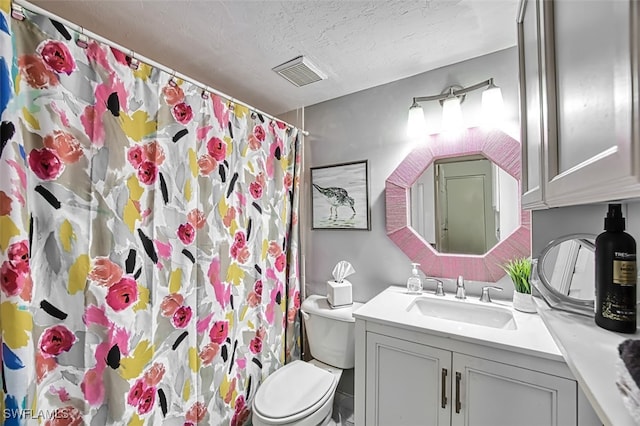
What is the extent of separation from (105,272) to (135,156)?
1.63 feet

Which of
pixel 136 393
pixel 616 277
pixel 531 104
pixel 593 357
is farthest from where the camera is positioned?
pixel 136 393

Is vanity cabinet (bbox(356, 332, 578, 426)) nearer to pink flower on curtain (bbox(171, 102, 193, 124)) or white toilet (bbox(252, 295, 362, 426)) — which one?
white toilet (bbox(252, 295, 362, 426))

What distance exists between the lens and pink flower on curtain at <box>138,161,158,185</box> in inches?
47.7

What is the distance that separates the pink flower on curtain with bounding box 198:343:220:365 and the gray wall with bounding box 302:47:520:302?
2.66ft

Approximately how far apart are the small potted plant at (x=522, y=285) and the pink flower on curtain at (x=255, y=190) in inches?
57.1

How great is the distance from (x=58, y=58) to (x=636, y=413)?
5.70 feet

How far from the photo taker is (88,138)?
3.49ft

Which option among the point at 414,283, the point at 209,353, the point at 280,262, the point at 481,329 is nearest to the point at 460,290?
the point at 414,283

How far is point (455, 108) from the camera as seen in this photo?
4.95 feet

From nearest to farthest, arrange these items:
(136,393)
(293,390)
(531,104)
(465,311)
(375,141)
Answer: (531,104)
(136,393)
(465,311)
(293,390)
(375,141)

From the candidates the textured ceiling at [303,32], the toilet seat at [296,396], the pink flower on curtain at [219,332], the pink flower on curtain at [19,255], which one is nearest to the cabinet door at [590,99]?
the textured ceiling at [303,32]

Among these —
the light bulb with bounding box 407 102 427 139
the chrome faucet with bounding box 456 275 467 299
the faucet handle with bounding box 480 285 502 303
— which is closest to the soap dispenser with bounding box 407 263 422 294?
the chrome faucet with bounding box 456 275 467 299

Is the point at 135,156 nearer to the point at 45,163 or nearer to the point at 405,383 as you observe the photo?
the point at 45,163

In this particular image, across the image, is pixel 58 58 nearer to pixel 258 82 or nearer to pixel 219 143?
pixel 219 143
